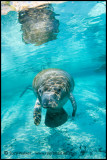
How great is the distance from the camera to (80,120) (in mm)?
6949

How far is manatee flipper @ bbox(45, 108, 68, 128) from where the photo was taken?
14.1 ft

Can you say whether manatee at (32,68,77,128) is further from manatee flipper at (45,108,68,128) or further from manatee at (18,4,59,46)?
manatee at (18,4,59,46)

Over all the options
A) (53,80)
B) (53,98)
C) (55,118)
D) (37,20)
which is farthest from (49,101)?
(37,20)

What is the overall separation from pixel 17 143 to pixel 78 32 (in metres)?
11.8

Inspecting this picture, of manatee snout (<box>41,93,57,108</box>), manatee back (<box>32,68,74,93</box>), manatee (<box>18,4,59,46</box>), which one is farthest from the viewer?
manatee (<box>18,4,59,46</box>)

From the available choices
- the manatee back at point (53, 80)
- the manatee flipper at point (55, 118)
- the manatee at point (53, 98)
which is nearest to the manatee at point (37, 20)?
the manatee back at point (53, 80)

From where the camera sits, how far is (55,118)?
4.41 meters

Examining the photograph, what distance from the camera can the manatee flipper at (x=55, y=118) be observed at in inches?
169

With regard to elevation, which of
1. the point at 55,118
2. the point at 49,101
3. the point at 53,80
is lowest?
the point at 55,118

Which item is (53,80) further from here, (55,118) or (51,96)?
(55,118)

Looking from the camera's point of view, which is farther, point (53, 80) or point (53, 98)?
point (53, 80)

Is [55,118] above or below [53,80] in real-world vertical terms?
below

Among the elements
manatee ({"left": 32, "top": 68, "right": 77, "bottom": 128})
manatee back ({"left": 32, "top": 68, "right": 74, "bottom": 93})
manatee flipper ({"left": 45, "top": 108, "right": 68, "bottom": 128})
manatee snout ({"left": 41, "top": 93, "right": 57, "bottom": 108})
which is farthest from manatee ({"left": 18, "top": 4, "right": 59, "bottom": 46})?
manatee snout ({"left": 41, "top": 93, "right": 57, "bottom": 108})

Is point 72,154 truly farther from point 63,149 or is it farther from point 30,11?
point 30,11
